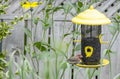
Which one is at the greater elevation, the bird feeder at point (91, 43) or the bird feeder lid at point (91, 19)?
the bird feeder lid at point (91, 19)

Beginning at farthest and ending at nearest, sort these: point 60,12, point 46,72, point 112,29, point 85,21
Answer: point 60,12
point 112,29
point 46,72
point 85,21

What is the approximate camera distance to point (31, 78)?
3225mm

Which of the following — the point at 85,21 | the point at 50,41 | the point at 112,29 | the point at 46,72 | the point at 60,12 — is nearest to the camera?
the point at 85,21

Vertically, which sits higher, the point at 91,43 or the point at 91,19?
the point at 91,19

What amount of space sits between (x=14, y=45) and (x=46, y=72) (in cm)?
177

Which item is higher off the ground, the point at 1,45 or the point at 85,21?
the point at 85,21

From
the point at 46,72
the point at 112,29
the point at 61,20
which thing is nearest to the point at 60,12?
the point at 61,20

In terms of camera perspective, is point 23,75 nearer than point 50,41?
Yes

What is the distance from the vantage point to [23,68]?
3.00 meters

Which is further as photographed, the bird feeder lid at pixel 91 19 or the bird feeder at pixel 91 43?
the bird feeder at pixel 91 43

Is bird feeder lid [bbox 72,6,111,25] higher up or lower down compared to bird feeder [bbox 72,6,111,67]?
higher up

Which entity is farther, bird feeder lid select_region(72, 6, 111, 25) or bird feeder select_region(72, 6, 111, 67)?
bird feeder select_region(72, 6, 111, 67)

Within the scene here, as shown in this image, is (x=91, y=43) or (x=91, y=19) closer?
(x=91, y=19)

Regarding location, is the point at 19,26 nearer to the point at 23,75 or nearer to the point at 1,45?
the point at 1,45
